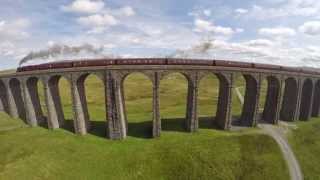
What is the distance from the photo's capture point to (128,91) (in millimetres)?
116938

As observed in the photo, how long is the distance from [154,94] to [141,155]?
1150 centimetres

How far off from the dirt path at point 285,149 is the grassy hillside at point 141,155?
1663 millimetres

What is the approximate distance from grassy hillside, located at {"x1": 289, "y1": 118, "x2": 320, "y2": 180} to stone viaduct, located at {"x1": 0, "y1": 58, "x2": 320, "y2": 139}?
492 centimetres

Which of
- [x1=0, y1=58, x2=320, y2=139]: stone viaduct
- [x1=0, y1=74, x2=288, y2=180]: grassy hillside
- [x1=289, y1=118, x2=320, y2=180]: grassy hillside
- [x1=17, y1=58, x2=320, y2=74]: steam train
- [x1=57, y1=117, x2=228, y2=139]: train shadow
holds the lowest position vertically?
[x1=289, y1=118, x2=320, y2=180]: grassy hillside

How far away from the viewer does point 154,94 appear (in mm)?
48812

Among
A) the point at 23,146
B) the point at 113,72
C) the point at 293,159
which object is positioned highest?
the point at 113,72

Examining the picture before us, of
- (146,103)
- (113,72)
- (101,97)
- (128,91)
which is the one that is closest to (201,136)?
(113,72)

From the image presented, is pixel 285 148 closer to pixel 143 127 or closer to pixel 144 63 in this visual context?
pixel 143 127

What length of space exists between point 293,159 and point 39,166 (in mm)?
43316

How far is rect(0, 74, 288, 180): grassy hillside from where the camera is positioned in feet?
133

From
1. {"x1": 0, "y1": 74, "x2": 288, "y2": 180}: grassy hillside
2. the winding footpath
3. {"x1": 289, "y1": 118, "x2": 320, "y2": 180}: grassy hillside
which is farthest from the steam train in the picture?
{"x1": 289, "y1": 118, "x2": 320, "y2": 180}: grassy hillside

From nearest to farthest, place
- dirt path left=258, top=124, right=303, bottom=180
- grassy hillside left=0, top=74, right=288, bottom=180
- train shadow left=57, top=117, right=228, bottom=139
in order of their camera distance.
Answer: grassy hillside left=0, top=74, right=288, bottom=180, dirt path left=258, top=124, right=303, bottom=180, train shadow left=57, top=117, right=228, bottom=139

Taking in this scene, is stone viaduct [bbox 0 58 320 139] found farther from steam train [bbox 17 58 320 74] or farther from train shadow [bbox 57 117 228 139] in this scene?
steam train [bbox 17 58 320 74]

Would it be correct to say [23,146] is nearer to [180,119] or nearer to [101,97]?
[180,119]
